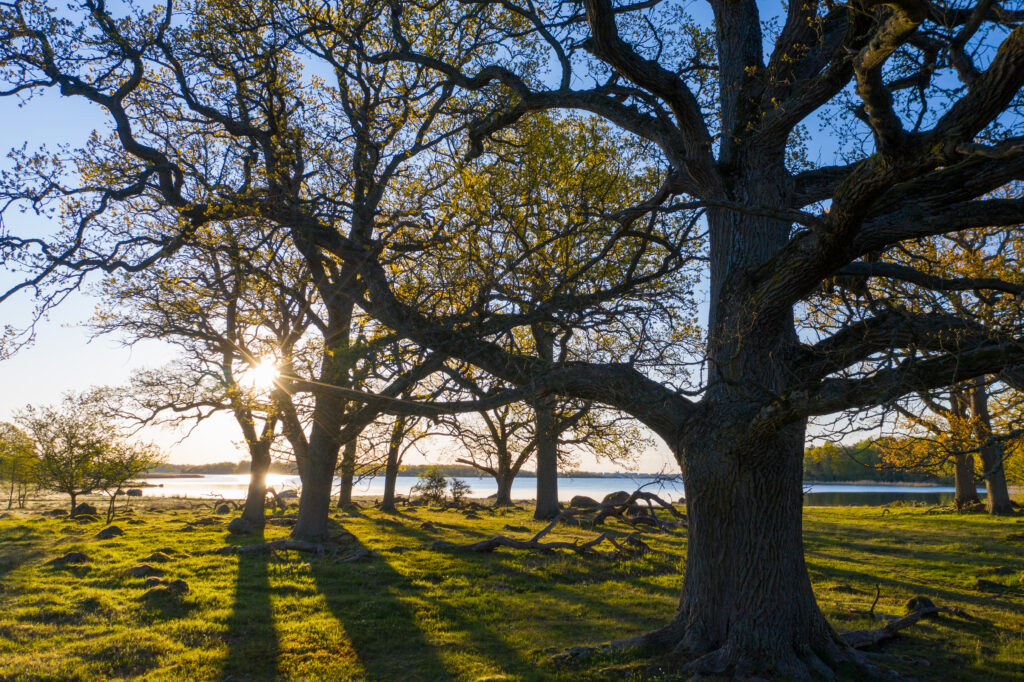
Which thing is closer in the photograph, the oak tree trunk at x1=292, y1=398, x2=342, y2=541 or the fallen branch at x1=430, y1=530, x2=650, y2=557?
the fallen branch at x1=430, y1=530, x2=650, y2=557

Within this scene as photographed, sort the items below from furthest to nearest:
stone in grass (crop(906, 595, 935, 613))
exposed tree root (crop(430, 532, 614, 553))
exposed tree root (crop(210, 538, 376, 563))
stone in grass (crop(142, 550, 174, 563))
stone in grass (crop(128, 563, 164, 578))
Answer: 1. exposed tree root (crop(430, 532, 614, 553))
2. exposed tree root (crop(210, 538, 376, 563))
3. stone in grass (crop(142, 550, 174, 563))
4. stone in grass (crop(128, 563, 164, 578))
5. stone in grass (crop(906, 595, 935, 613))

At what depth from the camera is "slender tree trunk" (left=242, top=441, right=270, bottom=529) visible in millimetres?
22984

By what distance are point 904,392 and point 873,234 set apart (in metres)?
1.58

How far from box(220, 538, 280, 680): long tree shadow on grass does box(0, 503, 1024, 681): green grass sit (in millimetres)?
34

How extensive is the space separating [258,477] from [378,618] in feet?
51.2

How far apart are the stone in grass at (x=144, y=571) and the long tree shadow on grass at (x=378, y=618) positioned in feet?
10.1

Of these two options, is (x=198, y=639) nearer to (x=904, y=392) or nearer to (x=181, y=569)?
(x=181, y=569)

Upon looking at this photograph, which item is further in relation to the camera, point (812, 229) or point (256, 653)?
point (256, 653)

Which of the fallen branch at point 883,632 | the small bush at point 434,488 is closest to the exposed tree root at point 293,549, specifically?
the fallen branch at point 883,632

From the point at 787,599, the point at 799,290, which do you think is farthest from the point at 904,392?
the point at 787,599

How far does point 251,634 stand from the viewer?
888 cm

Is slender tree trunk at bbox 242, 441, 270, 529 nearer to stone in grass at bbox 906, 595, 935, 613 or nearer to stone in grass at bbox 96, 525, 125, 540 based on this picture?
stone in grass at bbox 96, 525, 125, 540

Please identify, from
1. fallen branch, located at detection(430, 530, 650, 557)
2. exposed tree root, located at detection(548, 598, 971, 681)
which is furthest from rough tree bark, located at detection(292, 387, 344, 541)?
exposed tree root, located at detection(548, 598, 971, 681)

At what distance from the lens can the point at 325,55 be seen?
12.2 metres
